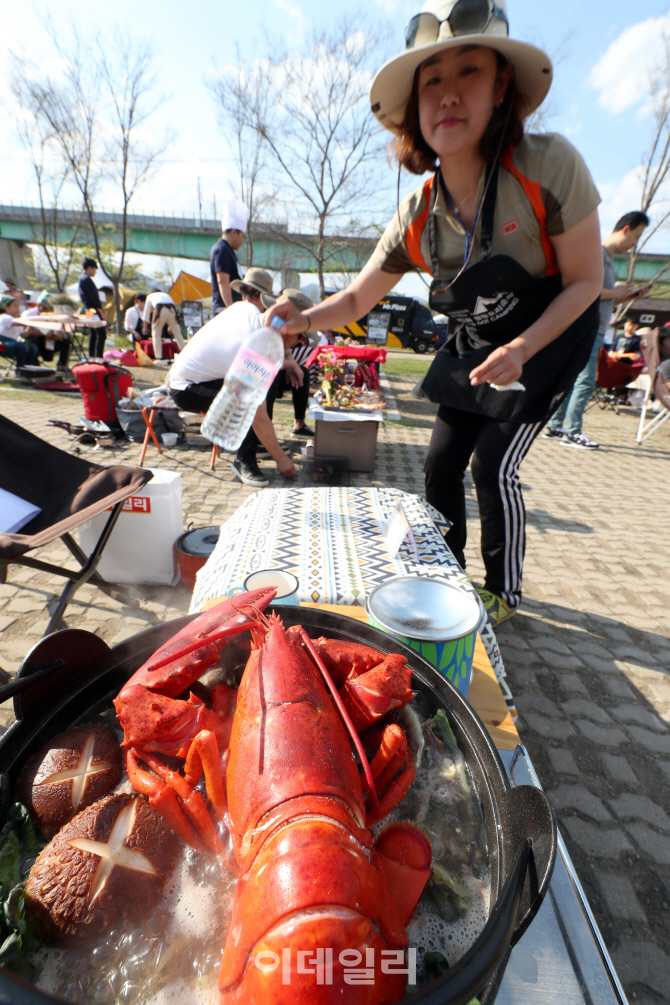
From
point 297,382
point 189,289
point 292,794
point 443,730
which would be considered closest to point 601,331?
point 297,382

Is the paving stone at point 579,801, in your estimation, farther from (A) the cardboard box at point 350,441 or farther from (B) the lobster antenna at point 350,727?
(A) the cardboard box at point 350,441

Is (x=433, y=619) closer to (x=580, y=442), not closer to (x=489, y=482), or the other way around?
(x=489, y=482)

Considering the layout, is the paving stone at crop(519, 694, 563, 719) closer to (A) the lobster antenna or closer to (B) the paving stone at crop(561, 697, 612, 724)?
(B) the paving stone at crop(561, 697, 612, 724)

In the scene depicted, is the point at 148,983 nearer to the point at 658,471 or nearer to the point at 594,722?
the point at 594,722

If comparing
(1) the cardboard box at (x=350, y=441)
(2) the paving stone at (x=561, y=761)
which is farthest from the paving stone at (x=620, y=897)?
(1) the cardboard box at (x=350, y=441)

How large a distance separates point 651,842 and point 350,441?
467cm

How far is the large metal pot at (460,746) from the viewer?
55 cm

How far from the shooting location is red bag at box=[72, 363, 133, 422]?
19.8ft

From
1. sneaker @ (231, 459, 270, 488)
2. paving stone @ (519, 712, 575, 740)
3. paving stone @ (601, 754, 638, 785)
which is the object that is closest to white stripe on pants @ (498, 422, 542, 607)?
paving stone @ (519, 712, 575, 740)

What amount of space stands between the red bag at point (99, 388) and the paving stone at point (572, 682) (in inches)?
241

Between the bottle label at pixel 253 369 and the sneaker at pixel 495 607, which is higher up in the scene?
the bottle label at pixel 253 369

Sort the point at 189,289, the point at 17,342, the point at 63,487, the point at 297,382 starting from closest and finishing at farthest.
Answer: the point at 63,487
the point at 297,382
the point at 17,342
the point at 189,289

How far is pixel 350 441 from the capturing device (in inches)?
228

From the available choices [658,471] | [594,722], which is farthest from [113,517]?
[658,471]
